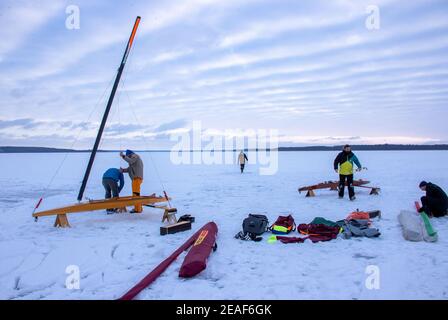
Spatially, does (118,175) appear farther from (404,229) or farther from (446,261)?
(446,261)

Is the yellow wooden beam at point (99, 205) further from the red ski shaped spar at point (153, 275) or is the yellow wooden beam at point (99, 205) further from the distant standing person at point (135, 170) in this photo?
the red ski shaped spar at point (153, 275)

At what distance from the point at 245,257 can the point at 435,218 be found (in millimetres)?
5075

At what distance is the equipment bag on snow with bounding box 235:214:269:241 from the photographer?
6309 mm

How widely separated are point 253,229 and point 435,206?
4.35 meters

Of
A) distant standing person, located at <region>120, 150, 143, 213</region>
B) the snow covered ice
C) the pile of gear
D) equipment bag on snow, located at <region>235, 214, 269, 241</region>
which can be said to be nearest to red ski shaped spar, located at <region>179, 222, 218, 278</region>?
the snow covered ice

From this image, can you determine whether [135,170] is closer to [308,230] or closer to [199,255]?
[199,255]

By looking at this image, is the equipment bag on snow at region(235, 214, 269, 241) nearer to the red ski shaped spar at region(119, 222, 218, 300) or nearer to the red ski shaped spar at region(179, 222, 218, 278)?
the red ski shaped spar at region(179, 222, 218, 278)

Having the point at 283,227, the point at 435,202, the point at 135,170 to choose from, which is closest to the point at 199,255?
the point at 283,227

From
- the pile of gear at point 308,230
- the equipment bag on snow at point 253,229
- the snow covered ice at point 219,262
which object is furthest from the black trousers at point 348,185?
the equipment bag on snow at point 253,229

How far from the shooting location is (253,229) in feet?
21.7

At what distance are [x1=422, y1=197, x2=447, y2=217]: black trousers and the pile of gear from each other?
5.50 feet
